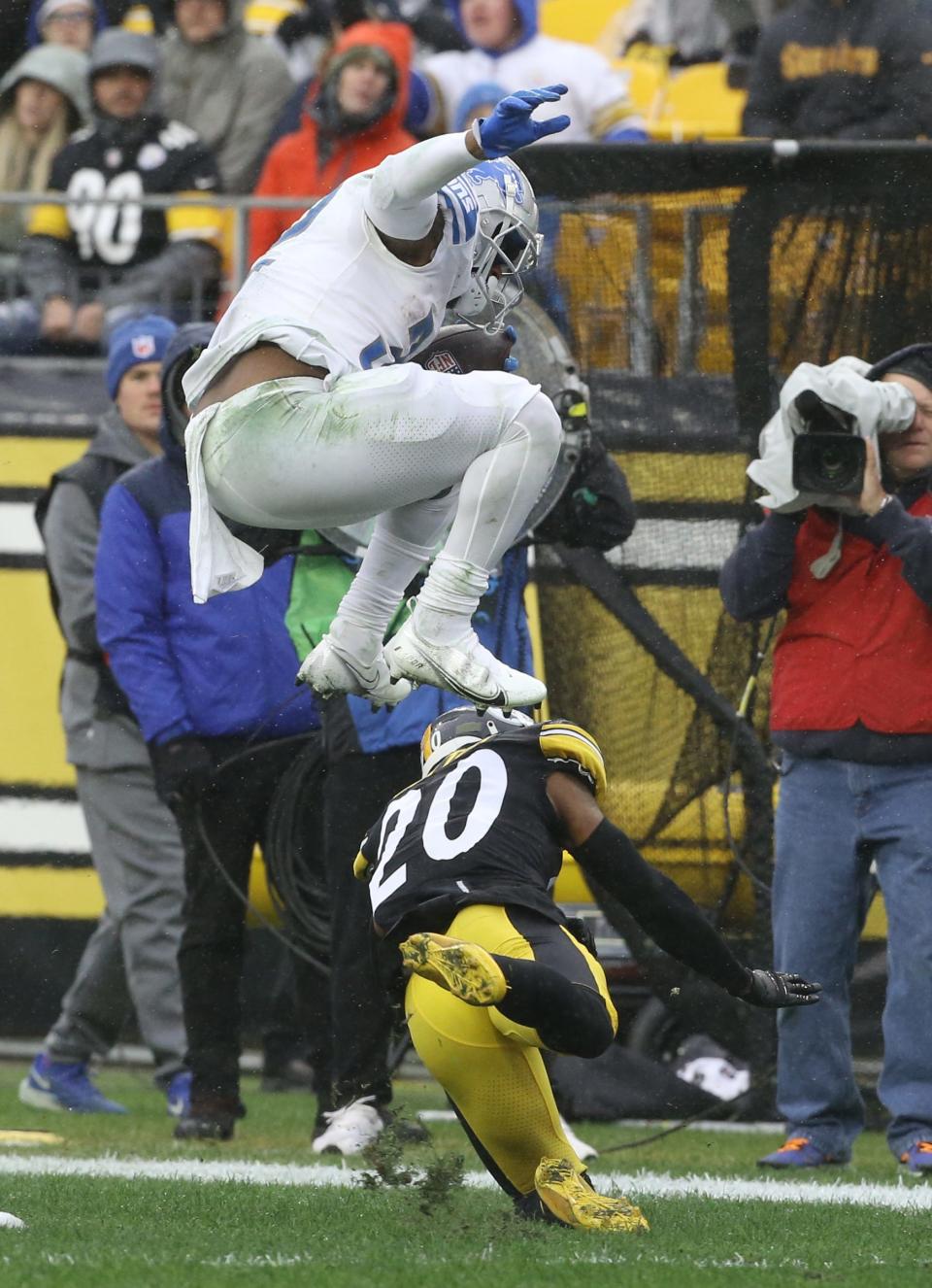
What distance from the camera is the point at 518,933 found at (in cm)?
471

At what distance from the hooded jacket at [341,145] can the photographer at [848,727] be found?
10.7 ft

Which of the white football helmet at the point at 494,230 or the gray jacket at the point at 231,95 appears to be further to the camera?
the gray jacket at the point at 231,95

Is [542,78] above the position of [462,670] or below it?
above

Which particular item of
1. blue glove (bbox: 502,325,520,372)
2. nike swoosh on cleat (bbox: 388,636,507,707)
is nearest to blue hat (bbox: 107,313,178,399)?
blue glove (bbox: 502,325,520,372)

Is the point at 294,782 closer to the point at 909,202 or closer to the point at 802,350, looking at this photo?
the point at 802,350

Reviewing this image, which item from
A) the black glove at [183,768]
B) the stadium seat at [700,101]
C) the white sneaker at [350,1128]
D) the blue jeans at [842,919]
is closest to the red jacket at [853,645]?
the blue jeans at [842,919]

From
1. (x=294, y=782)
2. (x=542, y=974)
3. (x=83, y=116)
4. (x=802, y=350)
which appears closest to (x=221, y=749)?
(x=294, y=782)

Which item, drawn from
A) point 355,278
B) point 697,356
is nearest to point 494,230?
point 355,278

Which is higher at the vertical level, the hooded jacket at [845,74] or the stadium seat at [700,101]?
the hooded jacket at [845,74]

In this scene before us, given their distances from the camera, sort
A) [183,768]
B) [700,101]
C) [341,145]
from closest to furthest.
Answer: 1. [183,768]
2. [341,145]
3. [700,101]

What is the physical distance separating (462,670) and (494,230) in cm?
99

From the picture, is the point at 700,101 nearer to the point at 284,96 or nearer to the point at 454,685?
the point at 284,96

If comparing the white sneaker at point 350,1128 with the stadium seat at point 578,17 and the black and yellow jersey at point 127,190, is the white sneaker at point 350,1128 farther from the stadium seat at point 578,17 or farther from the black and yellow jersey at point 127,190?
the stadium seat at point 578,17

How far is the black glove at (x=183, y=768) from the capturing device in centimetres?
686
